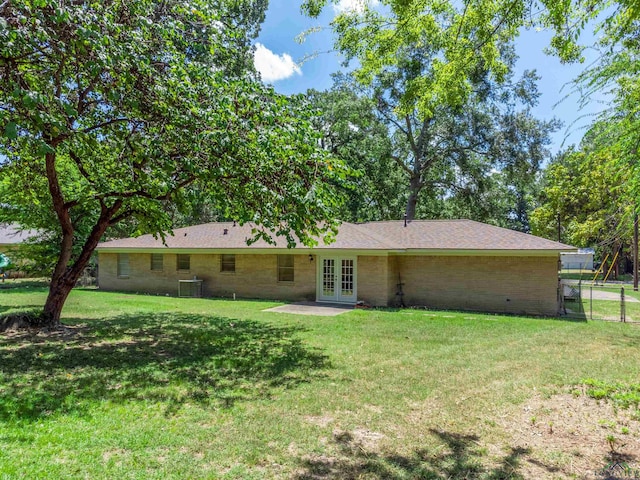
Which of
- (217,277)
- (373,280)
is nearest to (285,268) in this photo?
(217,277)

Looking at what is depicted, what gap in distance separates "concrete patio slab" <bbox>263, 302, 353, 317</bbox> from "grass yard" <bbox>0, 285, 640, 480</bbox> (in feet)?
12.7

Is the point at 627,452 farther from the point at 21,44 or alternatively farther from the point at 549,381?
the point at 21,44

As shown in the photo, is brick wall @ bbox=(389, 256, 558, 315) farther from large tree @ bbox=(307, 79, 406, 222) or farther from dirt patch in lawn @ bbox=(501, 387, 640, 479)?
large tree @ bbox=(307, 79, 406, 222)

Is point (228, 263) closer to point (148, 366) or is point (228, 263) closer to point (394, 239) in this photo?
point (394, 239)

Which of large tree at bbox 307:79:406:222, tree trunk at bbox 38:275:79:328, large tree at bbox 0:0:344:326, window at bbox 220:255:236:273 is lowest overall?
tree trunk at bbox 38:275:79:328

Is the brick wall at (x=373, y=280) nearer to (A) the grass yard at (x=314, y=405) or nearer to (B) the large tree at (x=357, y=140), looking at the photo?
(A) the grass yard at (x=314, y=405)

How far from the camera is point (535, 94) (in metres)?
26.5

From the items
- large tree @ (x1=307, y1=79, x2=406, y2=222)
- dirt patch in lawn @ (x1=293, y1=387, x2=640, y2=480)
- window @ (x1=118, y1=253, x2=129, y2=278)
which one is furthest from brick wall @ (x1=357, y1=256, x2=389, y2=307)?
window @ (x1=118, y1=253, x2=129, y2=278)

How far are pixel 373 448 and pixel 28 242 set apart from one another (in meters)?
24.1

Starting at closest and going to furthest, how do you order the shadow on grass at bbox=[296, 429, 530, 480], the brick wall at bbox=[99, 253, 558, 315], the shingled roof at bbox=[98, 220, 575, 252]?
the shadow on grass at bbox=[296, 429, 530, 480] < the brick wall at bbox=[99, 253, 558, 315] < the shingled roof at bbox=[98, 220, 575, 252]

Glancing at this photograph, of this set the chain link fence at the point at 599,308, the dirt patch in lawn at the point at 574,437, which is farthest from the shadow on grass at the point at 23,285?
the chain link fence at the point at 599,308

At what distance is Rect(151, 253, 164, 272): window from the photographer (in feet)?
67.9

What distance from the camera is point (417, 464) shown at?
386cm

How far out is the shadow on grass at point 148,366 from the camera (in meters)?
5.51
